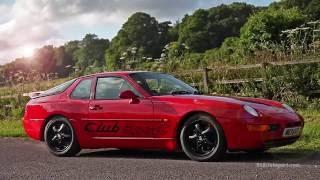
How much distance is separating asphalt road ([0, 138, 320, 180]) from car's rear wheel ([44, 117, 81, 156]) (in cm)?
17

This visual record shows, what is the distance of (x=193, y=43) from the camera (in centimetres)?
7275

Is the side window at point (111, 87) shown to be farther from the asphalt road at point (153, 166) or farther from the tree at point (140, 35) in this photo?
the tree at point (140, 35)

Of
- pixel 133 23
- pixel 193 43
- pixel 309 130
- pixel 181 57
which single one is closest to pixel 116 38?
pixel 133 23

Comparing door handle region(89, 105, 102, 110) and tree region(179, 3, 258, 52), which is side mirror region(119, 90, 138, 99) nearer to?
door handle region(89, 105, 102, 110)

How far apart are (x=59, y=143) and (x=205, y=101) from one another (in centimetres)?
275

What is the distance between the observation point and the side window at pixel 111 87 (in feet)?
29.9

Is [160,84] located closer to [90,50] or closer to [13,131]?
[13,131]

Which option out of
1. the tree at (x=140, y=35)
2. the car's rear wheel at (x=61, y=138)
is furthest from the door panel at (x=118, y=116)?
the tree at (x=140, y=35)

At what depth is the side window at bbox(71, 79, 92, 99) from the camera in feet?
31.2

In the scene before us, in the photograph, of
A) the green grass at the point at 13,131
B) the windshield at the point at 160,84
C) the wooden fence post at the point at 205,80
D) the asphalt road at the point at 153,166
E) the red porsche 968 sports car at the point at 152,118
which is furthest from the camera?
the wooden fence post at the point at 205,80

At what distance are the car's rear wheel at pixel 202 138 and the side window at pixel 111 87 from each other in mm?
1182

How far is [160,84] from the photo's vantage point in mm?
9203

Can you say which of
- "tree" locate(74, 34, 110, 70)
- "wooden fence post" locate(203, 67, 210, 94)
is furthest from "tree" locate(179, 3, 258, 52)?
"wooden fence post" locate(203, 67, 210, 94)

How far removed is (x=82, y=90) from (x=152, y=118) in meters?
1.64
